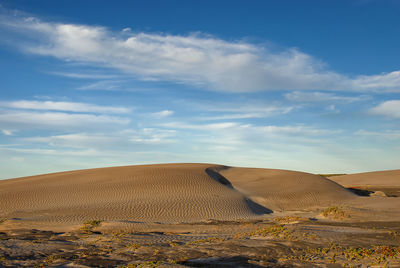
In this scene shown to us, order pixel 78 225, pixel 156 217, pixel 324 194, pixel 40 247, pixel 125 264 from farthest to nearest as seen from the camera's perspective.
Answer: pixel 324 194 → pixel 156 217 → pixel 78 225 → pixel 40 247 → pixel 125 264

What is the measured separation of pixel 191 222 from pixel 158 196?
17.6 ft

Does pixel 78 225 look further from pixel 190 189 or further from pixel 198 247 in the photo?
pixel 190 189

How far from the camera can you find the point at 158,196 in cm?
2264

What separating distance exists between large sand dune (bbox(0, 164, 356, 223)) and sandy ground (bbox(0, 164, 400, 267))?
0.20 feet

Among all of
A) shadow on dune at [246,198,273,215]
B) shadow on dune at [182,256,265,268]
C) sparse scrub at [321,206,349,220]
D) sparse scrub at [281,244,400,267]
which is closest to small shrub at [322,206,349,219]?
sparse scrub at [321,206,349,220]

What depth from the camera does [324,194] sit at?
91.9 ft

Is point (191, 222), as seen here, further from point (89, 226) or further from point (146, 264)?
point (146, 264)

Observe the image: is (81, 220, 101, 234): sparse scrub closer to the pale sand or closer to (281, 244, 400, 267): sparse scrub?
(281, 244, 400, 267): sparse scrub

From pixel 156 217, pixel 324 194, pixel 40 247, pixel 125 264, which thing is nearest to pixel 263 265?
pixel 125 264

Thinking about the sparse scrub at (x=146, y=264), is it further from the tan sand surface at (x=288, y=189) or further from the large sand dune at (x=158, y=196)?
the tan sand surface at (x=288, y=189)

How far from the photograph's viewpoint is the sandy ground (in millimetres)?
9805

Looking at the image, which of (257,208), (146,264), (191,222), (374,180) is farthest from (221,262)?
(374,180)

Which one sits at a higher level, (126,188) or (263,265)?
(126,188)

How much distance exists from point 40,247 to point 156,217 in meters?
8.56
